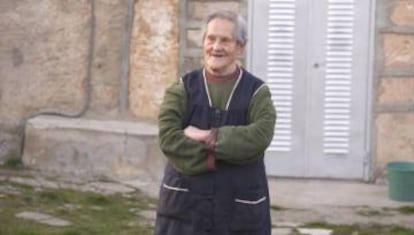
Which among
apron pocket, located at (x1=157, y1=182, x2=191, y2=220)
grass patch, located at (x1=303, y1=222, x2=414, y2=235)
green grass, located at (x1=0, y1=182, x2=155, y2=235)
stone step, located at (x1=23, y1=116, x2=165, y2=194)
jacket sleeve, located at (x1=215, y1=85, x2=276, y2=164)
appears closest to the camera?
jacket sleeve, located at (x1=215, y1=85, x2=276, y2=164)

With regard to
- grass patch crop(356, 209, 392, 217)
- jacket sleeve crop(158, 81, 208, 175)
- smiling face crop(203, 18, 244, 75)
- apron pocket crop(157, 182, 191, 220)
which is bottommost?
grass patch crop(356, 209, 392, 217)

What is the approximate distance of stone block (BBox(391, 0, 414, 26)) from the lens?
29.4 feet

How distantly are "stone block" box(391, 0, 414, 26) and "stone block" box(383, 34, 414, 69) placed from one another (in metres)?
0.11

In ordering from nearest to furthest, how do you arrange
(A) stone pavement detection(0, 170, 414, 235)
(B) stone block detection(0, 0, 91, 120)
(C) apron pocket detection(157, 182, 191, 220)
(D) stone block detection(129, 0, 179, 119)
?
(C) apron pocket detection(157, 182, 191, 220)
(A) stone pavement detection(0, 170, 414, 235)
(D) stone block detection(129, 0, 179, 119)
(B) stone block detection(0, 0, 91, 120)

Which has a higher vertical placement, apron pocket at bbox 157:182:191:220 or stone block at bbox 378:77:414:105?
stone block at bbox 378:77:414:105

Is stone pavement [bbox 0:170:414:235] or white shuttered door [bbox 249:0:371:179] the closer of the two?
stone pavement [bbox 0:170:414:235]

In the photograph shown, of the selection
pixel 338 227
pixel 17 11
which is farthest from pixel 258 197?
pixel 17 11

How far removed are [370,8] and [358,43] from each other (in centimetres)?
29

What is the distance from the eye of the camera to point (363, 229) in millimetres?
7457

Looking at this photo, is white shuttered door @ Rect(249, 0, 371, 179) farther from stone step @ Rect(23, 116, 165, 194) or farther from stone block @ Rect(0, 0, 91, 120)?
stone block @ Rect(0, 0, 91, 120)

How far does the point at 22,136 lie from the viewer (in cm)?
934

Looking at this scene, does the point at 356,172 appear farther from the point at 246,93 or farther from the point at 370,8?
the point at 246,93

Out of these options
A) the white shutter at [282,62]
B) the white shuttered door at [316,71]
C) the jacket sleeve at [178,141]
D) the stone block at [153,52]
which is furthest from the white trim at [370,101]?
the jacket sleeve at [178,141]

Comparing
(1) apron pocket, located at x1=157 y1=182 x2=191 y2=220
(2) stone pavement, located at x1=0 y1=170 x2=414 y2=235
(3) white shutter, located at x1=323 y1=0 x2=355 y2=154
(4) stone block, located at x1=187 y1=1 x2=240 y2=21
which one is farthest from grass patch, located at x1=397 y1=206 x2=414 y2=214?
(1) apron pocket, located at x1=157 y1=182 x2=191 y2=220
